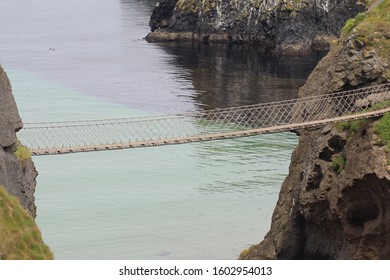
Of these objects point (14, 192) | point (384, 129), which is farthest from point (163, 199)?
point (14, 192)

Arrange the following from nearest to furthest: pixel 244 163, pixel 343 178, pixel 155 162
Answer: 1. pixel 343 178
2. pixel 244 163
3. pixel 155 162

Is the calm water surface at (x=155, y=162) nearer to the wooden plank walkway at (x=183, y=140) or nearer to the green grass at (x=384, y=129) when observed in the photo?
the wooden plank walkway at (x=183, y=140)

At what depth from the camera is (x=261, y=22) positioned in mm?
138750

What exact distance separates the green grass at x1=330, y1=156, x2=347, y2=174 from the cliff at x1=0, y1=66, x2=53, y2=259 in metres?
13.8

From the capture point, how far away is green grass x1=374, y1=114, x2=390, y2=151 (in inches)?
1638

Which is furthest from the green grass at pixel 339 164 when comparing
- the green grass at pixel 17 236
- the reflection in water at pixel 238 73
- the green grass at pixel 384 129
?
the reflection in water at pixel 238 73

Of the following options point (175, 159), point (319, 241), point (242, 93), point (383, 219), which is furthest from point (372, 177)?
point (242, 93)

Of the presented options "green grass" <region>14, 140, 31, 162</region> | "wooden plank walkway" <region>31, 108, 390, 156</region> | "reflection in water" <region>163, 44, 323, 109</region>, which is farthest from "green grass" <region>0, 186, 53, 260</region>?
"reflection in water" <region>163, 44, 323, 109</region>

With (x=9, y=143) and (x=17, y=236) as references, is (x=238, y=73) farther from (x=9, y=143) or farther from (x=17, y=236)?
(x=17, y=236)

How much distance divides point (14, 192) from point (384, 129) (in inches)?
633

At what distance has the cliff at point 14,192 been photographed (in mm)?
31133

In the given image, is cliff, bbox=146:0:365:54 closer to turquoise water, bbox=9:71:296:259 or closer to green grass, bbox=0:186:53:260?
turquoise water, bbox=9:71:296:259

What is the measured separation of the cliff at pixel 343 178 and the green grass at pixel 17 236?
15654 mm

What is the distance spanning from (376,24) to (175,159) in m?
29.4
